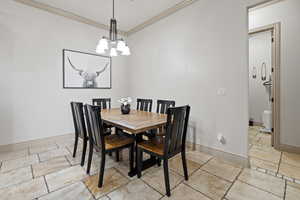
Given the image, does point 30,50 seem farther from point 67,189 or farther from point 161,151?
point 161,151

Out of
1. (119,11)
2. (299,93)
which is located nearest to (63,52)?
(119,11)

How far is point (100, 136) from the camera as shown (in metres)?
1.66

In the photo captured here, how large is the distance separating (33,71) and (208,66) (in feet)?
11.2

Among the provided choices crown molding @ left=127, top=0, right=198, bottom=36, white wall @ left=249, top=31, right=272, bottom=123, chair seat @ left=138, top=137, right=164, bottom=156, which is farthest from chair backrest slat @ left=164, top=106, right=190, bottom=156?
white wall @ left=249, top=31, right=272, bottom=123

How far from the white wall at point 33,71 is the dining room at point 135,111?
0.02 meters

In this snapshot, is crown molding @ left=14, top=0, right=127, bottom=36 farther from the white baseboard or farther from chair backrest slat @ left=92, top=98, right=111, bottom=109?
the white baseboard

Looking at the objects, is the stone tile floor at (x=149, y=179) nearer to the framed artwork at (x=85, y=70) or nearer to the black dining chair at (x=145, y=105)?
the black dining chair at (x=145, y=105)

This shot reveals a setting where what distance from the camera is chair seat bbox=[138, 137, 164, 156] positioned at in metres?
1.63

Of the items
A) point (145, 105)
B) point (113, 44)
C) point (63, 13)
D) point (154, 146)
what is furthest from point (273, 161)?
point (63, 13)

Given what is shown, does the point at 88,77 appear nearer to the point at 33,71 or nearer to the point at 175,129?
the point at 33,71

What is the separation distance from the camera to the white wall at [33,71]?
8.42 ft

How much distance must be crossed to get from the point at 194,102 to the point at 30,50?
3.40 meters

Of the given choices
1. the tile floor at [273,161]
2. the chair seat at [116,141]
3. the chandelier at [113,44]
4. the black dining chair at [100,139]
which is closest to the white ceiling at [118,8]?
the chandelier at [113,44]

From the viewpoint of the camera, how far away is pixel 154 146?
1748mm
